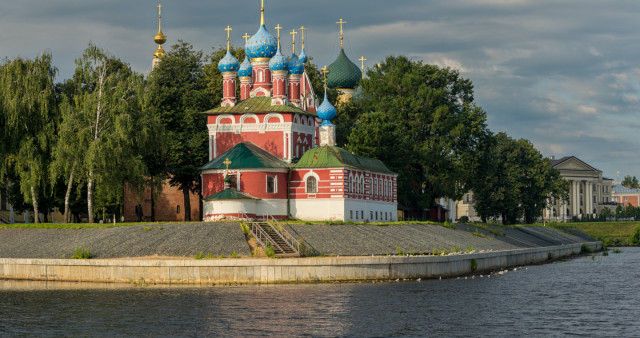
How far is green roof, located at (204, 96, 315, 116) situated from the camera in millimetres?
73250

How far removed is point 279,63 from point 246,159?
9.45 meters

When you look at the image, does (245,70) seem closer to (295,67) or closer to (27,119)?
(295,67)

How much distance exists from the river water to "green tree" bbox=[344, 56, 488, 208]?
3281 cm

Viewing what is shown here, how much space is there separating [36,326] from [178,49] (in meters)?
46.3

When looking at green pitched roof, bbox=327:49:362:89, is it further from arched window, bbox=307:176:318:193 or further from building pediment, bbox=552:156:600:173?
building pediment, bbox=552:156:600:173

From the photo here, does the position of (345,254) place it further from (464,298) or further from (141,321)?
(141,321)

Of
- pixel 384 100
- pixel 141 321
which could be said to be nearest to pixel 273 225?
pixel 141 321

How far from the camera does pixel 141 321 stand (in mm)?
38969

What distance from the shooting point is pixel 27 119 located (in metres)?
63.8

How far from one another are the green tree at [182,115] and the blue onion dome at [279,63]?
6.80 meters

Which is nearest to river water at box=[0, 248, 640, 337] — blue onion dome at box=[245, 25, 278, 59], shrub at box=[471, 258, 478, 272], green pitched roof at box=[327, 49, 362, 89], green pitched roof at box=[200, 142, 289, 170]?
shrub at box=[471, 258, 478, 272]

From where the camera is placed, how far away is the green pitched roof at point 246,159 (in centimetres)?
6894

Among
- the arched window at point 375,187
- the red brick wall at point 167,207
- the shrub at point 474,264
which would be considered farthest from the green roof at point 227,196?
the red brick wall at point 167,207

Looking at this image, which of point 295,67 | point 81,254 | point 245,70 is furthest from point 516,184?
point 81,254
